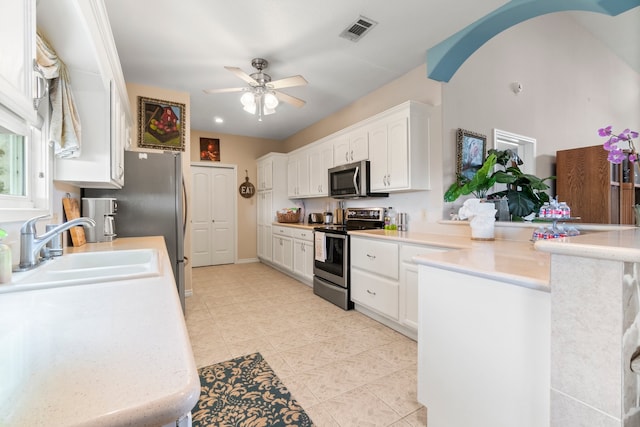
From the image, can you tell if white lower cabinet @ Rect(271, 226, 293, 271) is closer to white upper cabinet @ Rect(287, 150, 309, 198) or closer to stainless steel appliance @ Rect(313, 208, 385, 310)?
white upper cabinet @ Rect(287, 150, 309, 198)

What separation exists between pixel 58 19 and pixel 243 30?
1.43m

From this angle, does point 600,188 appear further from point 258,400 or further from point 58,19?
point 58,19

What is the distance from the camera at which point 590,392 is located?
82cm

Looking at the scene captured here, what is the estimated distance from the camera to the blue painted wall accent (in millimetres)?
1983

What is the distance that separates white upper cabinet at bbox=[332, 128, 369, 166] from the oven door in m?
1.03

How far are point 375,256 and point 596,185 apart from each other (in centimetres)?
300

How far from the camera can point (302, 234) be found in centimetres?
429

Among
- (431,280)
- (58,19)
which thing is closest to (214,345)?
(431,280)

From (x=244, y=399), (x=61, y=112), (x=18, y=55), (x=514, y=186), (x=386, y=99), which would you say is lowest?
(x=244, y=399)

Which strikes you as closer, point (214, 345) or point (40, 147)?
point (40, 147)

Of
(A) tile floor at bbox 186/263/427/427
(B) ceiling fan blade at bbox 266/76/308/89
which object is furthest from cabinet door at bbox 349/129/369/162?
(A) tile floor at bbox 186/263/427/427

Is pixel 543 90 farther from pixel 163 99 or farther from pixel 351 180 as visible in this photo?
pixel 163 99

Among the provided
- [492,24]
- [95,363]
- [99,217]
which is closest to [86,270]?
[95,363]

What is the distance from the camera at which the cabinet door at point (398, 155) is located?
2.95m
